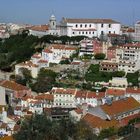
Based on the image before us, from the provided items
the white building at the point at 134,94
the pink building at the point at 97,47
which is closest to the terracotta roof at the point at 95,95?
the white building at the point at 134,94

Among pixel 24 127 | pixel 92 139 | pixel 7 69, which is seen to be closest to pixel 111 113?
pixel 92 139

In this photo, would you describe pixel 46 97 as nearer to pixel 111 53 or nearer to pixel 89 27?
pixel 111 53

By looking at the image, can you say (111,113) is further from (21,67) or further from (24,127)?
(21,67)

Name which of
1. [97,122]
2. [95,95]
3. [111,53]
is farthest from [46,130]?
[111,53]

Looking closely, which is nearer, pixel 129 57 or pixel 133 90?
pixel 133 90

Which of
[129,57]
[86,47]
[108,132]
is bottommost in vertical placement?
[108,132]

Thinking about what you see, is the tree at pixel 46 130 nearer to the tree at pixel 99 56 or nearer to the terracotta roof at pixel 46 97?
the terracotta roof at pixel 46 97

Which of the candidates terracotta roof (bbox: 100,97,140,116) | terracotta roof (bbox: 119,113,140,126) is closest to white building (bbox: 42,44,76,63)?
terracotta roof (bbox: 100,97,140,116)
